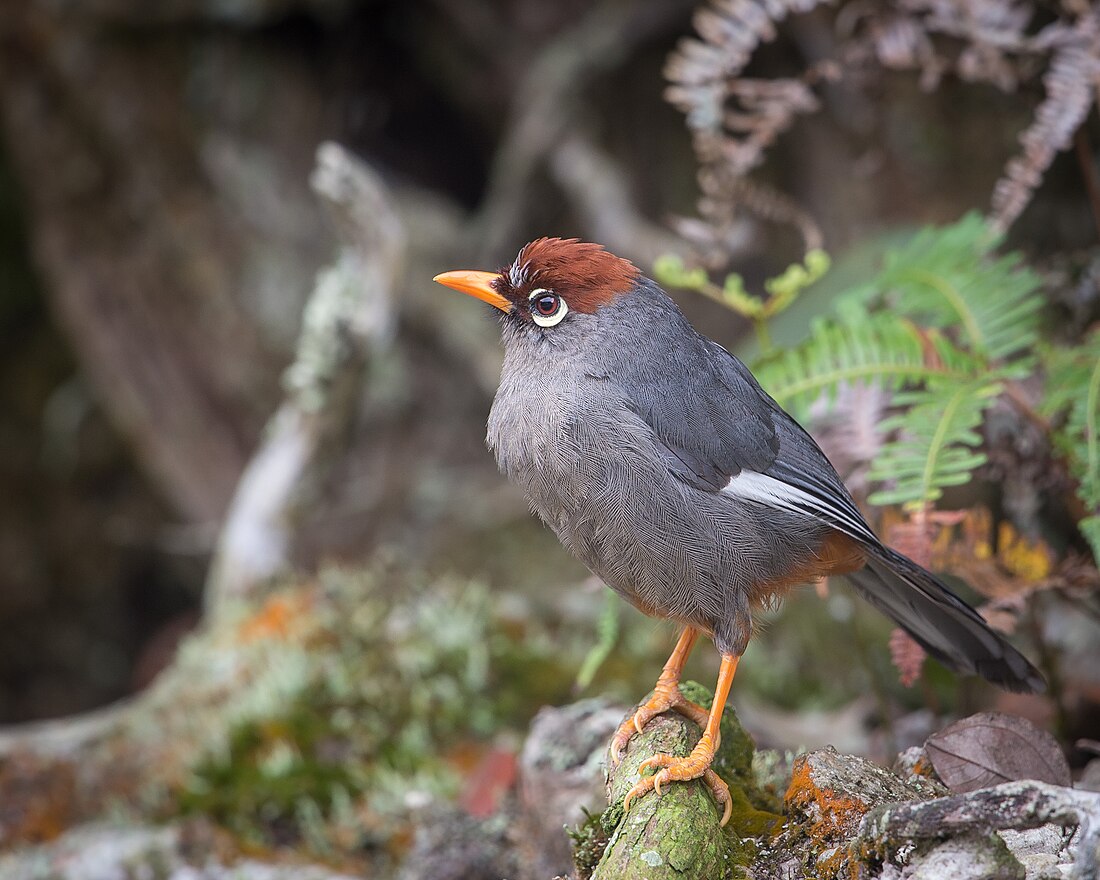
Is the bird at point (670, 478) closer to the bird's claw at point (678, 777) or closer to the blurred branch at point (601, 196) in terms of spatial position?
the bird's claw at point (678, 777)

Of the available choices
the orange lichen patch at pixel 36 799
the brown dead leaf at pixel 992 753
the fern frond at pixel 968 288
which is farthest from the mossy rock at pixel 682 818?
the orange lichen patch at pixel 36 799

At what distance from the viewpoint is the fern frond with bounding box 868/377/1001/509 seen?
3.38 meters

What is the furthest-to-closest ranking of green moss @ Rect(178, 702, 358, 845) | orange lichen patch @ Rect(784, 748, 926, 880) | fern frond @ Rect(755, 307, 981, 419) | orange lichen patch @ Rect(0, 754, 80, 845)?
orange lichen patch @ Rect(0, 754, 80, 845), green moss @ Rect(178, 702, 358, 845), fern frond @ Rect(755, 307, 981, 419), orange lichen patch @ Rect(784, 748, 926, 880)

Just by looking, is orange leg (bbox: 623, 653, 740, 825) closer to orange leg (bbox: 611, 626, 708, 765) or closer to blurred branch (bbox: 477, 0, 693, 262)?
orange leg (bbox: 611, 626, 708, 765)

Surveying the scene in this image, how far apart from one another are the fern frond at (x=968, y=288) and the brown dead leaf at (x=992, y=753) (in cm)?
132

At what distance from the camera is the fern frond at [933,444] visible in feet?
11.1

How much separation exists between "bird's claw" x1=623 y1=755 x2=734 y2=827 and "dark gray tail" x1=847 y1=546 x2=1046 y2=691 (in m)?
0.81

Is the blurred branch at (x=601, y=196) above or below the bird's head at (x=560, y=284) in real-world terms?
below

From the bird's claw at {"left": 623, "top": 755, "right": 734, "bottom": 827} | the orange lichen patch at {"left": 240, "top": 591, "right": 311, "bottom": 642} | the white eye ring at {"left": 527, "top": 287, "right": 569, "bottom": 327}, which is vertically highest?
the white eye ring at {"left": 527, "top": 287, "right": 569, "bottom": 327}

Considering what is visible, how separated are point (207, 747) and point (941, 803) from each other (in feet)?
11.1

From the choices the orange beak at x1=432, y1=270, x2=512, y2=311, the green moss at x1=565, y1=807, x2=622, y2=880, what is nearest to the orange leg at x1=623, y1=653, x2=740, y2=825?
the green moss at x1=565, y1=807, x2=622, y2=880

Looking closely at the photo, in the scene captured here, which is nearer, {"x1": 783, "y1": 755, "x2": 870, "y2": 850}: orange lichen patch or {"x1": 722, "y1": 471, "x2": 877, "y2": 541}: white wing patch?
{"x1": 783, "y1": 755, "x2": 870, "y2": 850}: orange lichen patch

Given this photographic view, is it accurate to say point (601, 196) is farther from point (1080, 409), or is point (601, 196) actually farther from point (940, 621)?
point (940, 621)

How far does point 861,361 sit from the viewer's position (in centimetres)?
372
